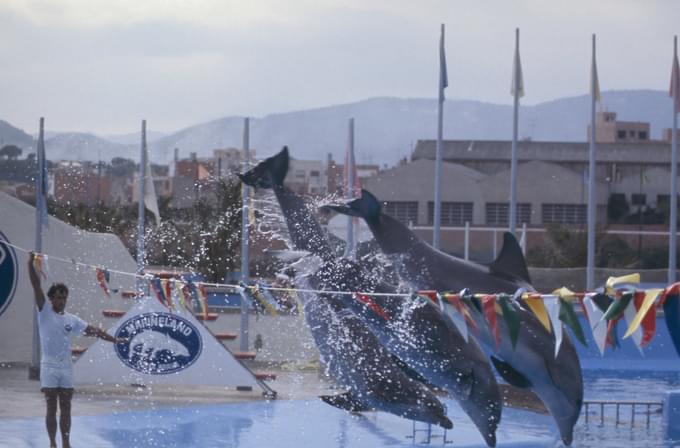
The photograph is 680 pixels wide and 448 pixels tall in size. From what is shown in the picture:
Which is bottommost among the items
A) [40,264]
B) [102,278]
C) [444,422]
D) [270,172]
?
[444,422]

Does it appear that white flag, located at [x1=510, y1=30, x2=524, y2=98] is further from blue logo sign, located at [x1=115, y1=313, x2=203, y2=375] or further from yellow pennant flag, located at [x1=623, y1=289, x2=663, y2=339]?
yellow pennant flag, located at [x1=623, y1=289, x2=663, y2=339]

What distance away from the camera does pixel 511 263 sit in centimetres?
1479

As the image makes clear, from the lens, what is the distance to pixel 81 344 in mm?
20422

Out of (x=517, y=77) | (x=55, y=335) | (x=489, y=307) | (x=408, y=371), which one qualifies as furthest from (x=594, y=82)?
(x=55, y=335)

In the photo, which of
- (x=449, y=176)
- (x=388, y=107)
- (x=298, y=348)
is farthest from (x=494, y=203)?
(x=388, y=107)

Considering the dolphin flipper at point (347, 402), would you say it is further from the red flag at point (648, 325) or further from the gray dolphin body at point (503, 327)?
the red flag at point (648, 325)

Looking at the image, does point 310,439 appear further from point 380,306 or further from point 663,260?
point 663,260

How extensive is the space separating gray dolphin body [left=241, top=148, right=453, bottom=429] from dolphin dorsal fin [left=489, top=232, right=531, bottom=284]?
65.2 inches

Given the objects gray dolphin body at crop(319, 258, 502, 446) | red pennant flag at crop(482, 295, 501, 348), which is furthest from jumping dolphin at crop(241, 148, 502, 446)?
red pennant flag at crop(482, 295, 501, 348)

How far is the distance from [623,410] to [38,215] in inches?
354

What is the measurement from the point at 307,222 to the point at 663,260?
109 feet

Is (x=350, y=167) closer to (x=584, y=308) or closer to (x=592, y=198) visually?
(x=592, y=198)

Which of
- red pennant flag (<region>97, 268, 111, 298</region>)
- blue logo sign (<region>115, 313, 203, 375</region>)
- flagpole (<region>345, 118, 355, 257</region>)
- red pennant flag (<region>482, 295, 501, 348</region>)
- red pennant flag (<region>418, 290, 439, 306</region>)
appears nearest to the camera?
red pennant flag (<region>482, 295, 501, 348</region>)

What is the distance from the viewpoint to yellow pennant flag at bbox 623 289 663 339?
9648 mm
